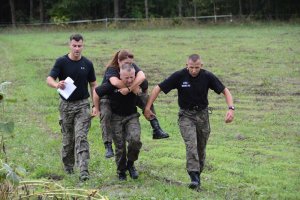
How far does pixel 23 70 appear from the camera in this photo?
82.6 ft

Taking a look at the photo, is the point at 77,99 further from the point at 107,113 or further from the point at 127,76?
the point at 127,76

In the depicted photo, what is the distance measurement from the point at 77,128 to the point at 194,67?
6.73ft

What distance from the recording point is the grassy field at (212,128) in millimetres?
9219

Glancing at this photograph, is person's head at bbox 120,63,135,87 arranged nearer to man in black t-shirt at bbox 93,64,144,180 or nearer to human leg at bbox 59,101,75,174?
man in black t-shirt at bbox 93,64,144,180

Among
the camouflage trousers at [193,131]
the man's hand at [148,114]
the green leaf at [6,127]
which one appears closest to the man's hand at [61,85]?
the man's hand at [148,114]

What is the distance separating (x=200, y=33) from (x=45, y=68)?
57.5 ft

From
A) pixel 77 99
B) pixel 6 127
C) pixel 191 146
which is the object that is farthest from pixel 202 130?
pixel 6 127

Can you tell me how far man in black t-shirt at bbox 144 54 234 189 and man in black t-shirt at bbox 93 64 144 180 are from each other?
26 cm

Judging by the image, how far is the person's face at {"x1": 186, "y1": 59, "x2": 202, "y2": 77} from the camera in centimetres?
855

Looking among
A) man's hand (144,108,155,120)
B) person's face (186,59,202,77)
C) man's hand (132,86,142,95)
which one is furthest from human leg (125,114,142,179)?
person's face (186,59,202,77)

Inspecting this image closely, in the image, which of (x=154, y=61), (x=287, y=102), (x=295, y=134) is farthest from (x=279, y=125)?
(x=154, y=61)

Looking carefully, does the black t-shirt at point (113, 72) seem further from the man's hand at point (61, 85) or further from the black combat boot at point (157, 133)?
the black combat boot at point (157, 133)

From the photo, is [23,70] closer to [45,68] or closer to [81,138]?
[45,68]

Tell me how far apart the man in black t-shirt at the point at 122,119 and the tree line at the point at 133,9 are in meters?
44.4
